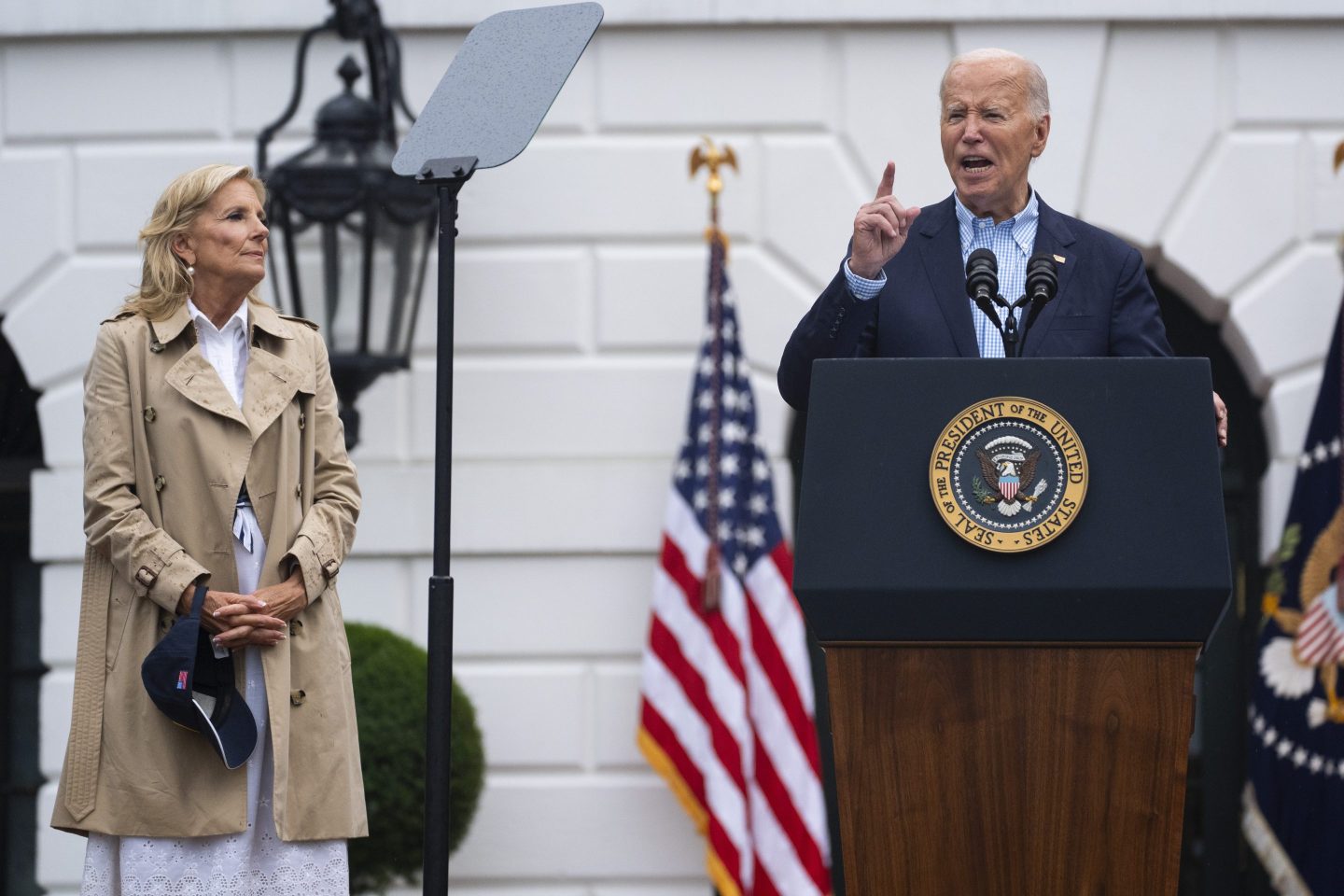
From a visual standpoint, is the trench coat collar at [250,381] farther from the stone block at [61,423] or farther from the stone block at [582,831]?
the stone block at [61,423]

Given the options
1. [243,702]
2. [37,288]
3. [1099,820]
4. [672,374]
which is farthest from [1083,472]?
[37,288]

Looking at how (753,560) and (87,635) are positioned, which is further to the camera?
(753,560)

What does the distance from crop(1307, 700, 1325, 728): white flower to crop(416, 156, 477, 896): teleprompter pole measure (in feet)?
11.7

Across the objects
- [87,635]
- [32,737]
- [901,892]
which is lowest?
[32,737]

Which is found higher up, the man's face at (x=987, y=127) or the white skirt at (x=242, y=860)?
the man's face at (x=987, y=127)

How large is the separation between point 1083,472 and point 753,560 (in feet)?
11.6

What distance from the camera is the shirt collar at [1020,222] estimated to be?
3.59 metres

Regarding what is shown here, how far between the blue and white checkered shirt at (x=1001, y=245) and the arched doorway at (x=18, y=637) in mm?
4587

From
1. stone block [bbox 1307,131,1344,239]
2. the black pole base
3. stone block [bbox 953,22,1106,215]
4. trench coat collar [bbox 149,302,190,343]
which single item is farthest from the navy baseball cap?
stone block [bbox 1307,131,1344,239]

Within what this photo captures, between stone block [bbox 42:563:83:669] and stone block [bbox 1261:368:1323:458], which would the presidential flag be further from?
stone block [bbox 42:563:83:669]

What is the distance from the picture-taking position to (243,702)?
369 cm

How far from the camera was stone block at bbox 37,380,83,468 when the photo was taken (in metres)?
6.89

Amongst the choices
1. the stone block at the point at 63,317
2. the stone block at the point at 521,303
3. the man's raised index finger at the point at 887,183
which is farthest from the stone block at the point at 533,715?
the man's raised index finger at the point at 887,183

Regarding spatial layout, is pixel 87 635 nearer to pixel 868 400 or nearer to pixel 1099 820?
pixel 868 400
